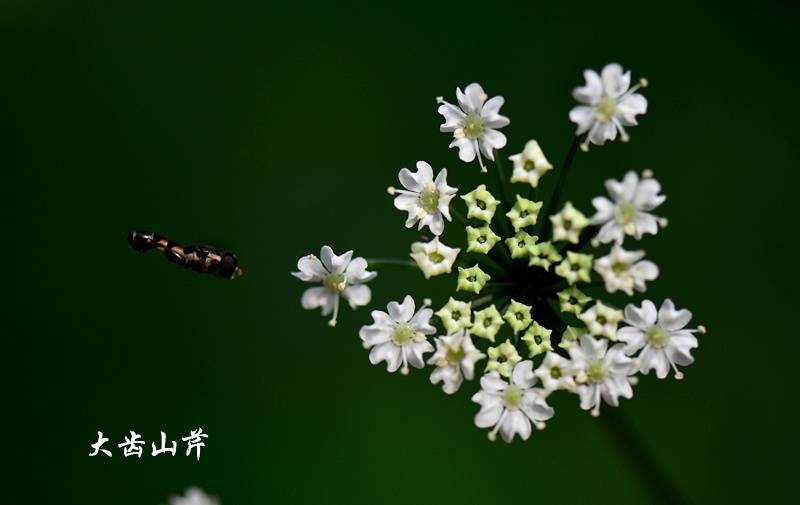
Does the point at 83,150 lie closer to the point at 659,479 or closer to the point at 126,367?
the point at 126,367

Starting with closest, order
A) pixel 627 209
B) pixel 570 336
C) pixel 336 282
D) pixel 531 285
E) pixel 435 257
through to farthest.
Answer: pixel 627 209, pixel 570 336, pixel 435 257, pixel 531 285, pixel 336 282

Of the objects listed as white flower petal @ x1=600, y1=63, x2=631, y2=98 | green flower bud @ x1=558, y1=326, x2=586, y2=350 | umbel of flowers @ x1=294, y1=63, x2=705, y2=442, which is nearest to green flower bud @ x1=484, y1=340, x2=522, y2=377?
umbel of flowers @ x1=294, y1=63, x2=705, y2=442

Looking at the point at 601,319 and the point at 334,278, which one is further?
the point at 334,278

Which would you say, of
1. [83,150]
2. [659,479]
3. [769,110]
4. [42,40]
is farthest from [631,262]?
[42,40]

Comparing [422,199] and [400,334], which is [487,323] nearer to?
[400,334]

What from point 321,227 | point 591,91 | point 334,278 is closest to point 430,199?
point 334,278

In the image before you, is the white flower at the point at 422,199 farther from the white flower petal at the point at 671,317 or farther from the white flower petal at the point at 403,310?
the white flower petal at the point at 671,317

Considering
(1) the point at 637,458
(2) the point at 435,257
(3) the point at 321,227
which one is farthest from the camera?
(3) the point at 321,227
